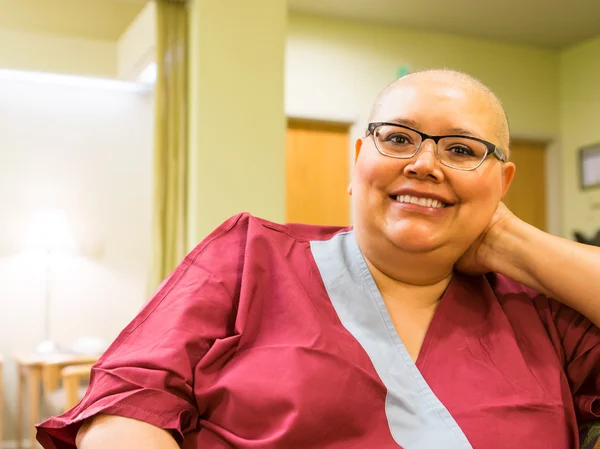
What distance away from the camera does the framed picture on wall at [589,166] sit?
5.60 meters

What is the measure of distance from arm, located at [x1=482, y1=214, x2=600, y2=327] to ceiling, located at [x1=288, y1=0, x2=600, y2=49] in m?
3.85

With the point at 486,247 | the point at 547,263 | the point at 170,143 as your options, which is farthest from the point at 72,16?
the point at 547,263

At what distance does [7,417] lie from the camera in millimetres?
4422

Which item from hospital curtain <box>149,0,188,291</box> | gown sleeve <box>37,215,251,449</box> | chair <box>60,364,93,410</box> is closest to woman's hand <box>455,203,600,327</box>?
gown sleeve <box>37,215,251,449</box>

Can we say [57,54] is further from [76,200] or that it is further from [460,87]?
[460,87]

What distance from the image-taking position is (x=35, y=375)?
12.7 feet

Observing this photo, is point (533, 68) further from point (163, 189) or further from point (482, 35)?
point (163, 189)

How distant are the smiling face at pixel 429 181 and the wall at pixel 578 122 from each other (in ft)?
15.7

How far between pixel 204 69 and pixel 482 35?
9.53 feet

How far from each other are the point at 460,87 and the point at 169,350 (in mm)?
650

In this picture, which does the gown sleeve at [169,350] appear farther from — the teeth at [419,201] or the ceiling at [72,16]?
the ceiling at [72,16]

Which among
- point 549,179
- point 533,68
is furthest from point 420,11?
point 549,179

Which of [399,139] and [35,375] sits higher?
[399,139]

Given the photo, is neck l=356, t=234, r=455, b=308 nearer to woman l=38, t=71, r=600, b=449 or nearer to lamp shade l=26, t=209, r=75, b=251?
woman l=38, t=71, r=600, b=449
